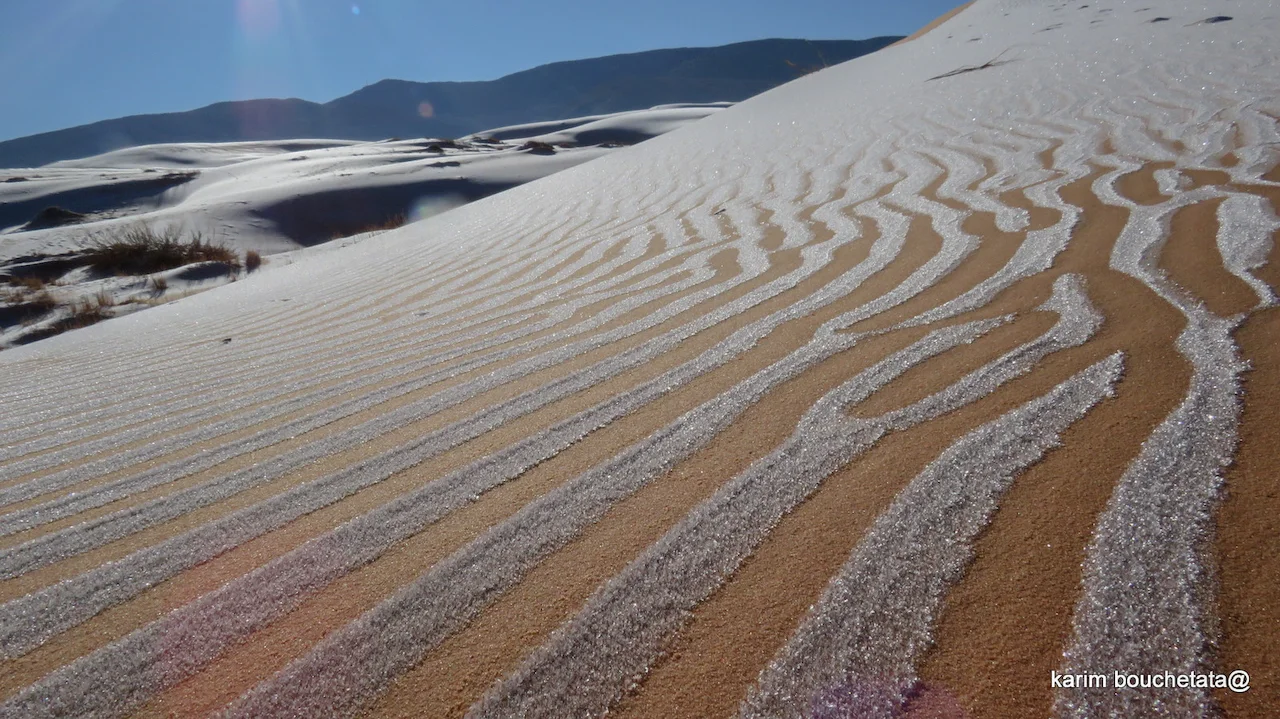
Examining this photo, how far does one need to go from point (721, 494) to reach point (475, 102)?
103320mm

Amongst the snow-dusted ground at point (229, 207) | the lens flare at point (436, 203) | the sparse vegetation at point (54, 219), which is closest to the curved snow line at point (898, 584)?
the snow-dusted ground at point (229, 207)

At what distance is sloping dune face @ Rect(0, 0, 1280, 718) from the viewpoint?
82cm

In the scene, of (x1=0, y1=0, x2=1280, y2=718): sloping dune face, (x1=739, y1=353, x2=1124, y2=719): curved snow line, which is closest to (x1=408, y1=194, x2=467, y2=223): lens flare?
(x1=0, y1=0, x2=1280, y2=718): sloping dune face

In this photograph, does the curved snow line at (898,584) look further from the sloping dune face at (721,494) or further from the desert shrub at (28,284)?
the desert shrub at (28,284)

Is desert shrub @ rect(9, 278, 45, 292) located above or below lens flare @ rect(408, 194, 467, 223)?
below

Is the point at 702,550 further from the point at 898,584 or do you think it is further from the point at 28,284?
the point at 28,284

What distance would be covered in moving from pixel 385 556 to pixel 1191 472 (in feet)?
4.19

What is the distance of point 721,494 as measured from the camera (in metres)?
1.18

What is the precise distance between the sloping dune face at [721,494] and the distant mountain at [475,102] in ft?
227

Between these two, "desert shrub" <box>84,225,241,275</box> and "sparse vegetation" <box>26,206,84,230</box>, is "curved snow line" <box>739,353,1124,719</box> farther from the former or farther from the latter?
"sparse vegetation" <box>26,206,84,230</box>

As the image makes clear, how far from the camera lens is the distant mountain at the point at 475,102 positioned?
73.8 metres

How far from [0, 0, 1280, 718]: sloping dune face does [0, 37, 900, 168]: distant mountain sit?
69169 mm

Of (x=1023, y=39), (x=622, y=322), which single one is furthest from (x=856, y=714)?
(x=1023, y=39)

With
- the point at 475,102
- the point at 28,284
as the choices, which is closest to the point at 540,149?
the point at 28,284
